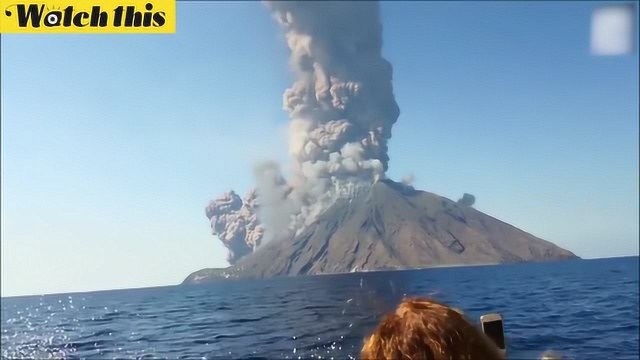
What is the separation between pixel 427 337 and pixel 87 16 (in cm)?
321

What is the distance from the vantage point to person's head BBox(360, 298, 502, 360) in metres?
1.24

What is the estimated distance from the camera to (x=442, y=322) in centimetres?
127

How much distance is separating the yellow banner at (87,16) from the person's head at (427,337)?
301 centimetres

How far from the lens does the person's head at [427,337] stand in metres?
1.24

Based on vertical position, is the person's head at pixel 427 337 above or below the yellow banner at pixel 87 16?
below

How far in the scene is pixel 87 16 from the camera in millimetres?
3631

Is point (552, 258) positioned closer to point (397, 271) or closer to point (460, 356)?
point (397, 271)

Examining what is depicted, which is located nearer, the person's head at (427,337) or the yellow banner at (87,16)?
the person's head at (427,337)

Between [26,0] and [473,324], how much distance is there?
132 inches

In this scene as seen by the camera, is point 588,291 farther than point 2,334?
Yes

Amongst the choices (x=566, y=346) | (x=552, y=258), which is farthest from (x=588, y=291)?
(x=552, y=258)

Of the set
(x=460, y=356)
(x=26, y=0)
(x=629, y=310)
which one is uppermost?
(x=26, y=0)

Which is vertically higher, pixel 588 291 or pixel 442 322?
pixel 442 322

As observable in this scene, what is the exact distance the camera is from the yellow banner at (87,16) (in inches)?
140
